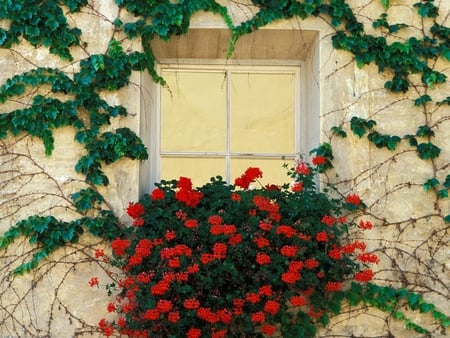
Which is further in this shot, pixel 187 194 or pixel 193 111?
pixel 193 111

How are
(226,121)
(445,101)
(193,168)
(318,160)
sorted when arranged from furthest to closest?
(226,121)
(193,168)
(445,101)
(318,160)

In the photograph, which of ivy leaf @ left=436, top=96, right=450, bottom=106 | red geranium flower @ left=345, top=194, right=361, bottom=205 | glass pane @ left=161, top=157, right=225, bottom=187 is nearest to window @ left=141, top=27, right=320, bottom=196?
glass pane @ left=161, top=157, right=225, bottom=187

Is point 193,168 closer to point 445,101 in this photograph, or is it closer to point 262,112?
point 262,112

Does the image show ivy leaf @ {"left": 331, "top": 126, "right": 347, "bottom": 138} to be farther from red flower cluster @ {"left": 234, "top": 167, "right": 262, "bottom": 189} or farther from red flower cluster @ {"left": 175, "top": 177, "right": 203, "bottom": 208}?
red flower cluster @ {"left": 175, "top": 177, "right": 203, "bottom": 208}

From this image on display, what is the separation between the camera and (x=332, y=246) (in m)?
5.01

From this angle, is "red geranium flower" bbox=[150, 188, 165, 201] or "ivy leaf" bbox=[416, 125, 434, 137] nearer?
"red geranium flower" bbox=[150, 188, 165, 201]

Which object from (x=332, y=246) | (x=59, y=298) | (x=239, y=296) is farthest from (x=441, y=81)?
(x=59, y=298)

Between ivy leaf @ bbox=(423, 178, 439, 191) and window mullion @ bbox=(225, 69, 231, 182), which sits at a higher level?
window mullion @ bbox=(225, 69, 231, 182)

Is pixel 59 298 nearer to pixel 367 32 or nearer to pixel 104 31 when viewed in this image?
pixel 104 31

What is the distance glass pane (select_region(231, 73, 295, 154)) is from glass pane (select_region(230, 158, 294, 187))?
61 mm

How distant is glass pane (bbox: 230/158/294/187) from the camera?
5.73m

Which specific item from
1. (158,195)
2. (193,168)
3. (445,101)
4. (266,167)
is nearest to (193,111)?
(193,168)

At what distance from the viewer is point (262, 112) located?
591 cm

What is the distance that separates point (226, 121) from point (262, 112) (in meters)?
0.24
